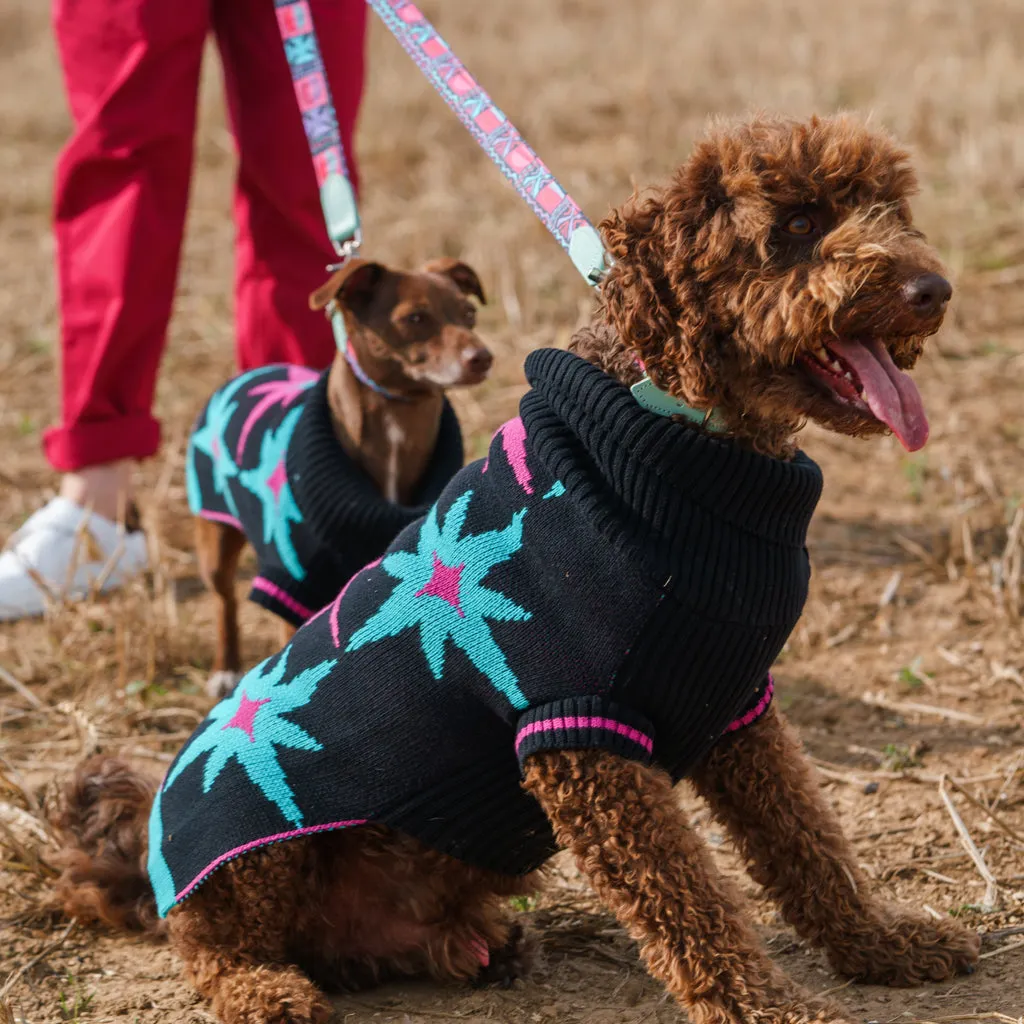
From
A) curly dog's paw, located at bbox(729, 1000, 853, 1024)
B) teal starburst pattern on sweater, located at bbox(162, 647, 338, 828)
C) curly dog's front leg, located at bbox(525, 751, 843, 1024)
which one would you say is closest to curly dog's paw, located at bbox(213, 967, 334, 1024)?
teal starburst pattern on sweater, located at bbox(162, 647, 338, 828)

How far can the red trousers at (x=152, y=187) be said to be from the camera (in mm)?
4578

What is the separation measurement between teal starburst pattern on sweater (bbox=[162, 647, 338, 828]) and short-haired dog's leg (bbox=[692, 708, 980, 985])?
84 cm

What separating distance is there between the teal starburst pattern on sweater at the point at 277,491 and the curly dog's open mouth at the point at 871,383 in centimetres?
198

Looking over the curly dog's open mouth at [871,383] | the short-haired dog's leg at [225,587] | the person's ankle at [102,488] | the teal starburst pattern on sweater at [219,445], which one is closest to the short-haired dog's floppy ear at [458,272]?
the teal starburst pattern on sweater at [219,445]

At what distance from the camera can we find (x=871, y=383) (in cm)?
240

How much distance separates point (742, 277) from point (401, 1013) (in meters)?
1.66

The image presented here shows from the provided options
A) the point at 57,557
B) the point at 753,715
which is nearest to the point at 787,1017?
the point at 753,715

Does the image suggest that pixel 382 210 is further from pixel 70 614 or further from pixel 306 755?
pixel 306 755

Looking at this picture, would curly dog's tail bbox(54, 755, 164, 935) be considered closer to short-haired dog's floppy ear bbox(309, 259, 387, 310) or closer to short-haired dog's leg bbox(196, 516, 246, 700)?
short-haired dog's leg bbox(196, 516, 246, 700)

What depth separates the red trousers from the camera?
4.58 m

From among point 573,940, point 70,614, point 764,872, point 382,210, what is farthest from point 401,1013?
point 382,210

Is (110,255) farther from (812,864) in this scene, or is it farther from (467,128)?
(812,864)

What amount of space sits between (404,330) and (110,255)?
1055mm

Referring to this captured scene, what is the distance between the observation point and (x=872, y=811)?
3664 mm
